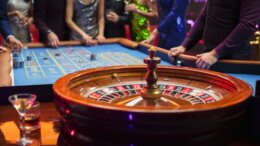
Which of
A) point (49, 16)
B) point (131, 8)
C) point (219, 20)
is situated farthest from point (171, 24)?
point (219, 20)

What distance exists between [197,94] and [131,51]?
1905 millimetres

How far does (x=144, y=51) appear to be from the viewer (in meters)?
3.11

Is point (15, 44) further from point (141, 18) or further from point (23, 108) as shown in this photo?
point (23, 108)

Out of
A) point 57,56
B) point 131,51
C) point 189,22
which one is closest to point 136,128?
point 57,56

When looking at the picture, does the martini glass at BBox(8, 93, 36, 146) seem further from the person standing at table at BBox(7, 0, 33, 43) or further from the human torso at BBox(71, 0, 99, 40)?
the person standing at table at BBox(7, 0, 33, 43)

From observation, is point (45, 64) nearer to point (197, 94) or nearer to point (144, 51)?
point (144, 51)

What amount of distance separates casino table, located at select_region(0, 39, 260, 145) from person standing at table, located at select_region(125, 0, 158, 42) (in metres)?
0.99

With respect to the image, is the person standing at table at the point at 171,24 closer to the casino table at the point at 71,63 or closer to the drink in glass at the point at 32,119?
the casino table at the point at 71,63

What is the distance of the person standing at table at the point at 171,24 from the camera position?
3730mm

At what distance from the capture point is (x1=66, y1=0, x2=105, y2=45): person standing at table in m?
4.00

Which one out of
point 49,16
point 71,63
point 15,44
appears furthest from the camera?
point 49,16

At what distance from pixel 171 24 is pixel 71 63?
155 centimetres

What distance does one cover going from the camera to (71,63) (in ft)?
8.42

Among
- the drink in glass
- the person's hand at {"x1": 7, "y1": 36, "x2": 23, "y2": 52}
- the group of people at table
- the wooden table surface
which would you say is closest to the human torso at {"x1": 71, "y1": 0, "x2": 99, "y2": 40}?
the group of people at table
